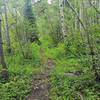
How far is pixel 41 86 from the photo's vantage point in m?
9.74

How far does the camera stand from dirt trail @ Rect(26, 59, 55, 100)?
8.75 m

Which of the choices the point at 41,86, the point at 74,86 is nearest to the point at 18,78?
the point at 41,86

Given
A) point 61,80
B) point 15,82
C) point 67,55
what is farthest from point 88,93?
point 67,55

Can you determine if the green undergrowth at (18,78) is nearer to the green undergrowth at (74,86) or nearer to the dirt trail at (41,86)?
the dirt trail at (41,86)

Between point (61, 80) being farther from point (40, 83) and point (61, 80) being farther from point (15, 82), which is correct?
point (15, 82)

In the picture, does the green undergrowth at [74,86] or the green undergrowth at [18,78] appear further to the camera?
the green undergrowth at [18,78]

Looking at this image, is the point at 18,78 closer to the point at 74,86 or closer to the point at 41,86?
the point at 41,86

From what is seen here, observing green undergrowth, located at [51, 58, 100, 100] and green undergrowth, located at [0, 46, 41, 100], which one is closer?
green undergrowth, located at [51, 58, 100, 100]

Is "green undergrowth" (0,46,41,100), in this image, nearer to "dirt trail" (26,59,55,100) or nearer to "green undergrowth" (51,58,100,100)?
"dirt trail" (26,59,55,100)

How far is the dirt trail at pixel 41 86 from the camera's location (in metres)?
8.75

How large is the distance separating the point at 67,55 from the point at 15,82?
5732 millimetres

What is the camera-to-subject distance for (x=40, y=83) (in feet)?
33.1

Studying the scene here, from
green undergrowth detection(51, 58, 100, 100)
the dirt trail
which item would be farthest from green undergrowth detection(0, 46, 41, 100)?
green undergrowth detection(51, 58, 100, 100)

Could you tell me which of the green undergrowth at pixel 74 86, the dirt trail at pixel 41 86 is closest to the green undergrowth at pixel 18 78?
the dirt trail at pixel 41 86
